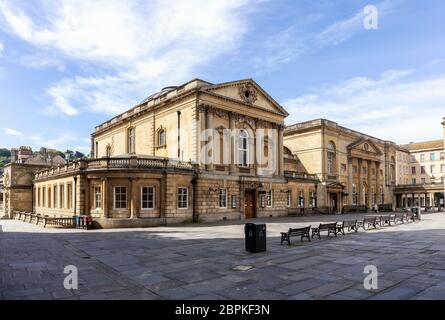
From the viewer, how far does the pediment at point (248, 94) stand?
30.4 meters

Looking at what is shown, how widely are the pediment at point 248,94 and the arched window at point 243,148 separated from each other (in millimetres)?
3131

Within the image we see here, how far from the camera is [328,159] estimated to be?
46281 millimetres

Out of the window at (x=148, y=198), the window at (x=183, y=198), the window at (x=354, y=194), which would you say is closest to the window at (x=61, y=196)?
the window at (x=148, y=198)

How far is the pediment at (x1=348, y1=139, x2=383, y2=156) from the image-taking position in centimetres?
5028

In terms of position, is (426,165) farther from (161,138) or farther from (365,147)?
(161,138)

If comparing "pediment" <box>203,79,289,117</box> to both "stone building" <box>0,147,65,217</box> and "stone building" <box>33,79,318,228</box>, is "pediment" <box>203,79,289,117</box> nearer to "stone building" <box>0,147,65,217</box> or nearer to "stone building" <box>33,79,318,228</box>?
"stone building" <box>33,79,318,228</box>

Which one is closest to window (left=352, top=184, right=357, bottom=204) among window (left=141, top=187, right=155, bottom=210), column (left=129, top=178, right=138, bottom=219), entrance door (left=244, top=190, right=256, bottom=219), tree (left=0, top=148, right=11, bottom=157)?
entrance door (left=244, top=190, right=256, bottom=219)

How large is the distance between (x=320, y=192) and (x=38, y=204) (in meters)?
34.6

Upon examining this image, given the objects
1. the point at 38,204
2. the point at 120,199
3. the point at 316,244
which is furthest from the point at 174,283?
the point at 38,204

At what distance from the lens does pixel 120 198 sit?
80.1 ft

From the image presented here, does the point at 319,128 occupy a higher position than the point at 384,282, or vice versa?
the point at 319,128

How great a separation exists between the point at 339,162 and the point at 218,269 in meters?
41.1

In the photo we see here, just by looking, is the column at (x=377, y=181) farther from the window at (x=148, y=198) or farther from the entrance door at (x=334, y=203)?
the window at (x=148, y=198)
